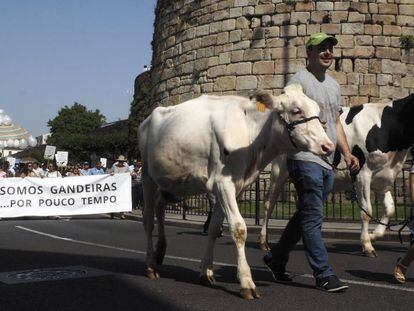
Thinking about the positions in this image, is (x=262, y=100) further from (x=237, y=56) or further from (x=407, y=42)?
(x=407, y=42)

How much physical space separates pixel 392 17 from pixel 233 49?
523 cm

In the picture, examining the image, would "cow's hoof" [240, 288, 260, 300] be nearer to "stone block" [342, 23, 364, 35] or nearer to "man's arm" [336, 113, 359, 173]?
"man's arm" [336, 113, 359, 173]

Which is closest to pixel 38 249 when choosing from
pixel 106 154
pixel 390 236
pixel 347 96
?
pixel 390 236

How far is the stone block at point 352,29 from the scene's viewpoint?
18125mm

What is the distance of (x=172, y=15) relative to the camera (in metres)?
21.9

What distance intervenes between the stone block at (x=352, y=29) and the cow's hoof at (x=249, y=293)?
15032mm

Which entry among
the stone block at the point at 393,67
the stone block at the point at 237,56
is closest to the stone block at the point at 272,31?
the stone block at the point at 237,56

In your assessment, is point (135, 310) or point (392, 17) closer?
point (135, 310)

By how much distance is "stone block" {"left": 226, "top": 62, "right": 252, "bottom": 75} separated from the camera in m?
19.0

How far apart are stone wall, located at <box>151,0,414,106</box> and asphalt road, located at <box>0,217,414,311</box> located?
10.3m

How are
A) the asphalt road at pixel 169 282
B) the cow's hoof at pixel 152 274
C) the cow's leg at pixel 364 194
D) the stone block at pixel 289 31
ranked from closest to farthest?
the asphalt road at pixel 169 282 < the cow's hoof at pixel 152 274 < the cow's leg at pixel 364 194 < the stone block at pixel 289 31

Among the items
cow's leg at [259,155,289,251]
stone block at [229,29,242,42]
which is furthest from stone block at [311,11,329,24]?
cow's leg at [259,155,289,251]

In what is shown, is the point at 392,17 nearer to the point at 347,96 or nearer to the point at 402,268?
the point at 347,96

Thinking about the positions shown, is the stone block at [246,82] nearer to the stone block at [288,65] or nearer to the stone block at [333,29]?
the stone block at [288,65]
